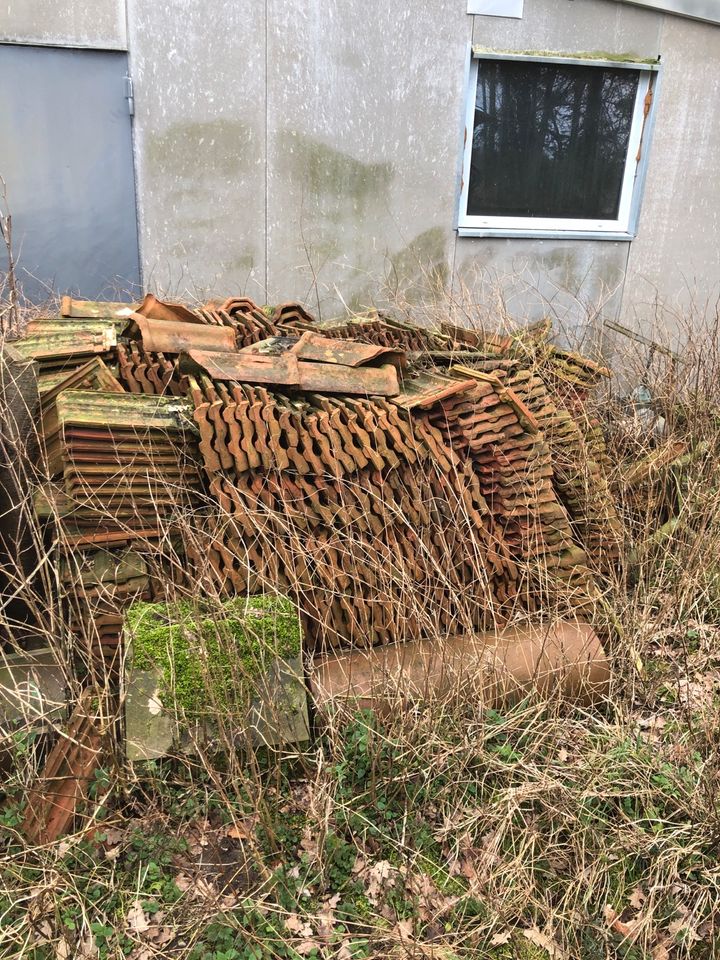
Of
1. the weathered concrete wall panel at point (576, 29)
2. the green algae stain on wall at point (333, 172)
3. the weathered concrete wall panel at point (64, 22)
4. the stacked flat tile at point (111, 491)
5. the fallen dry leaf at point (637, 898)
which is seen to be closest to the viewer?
the fallen dry leaf at point (637, 898)

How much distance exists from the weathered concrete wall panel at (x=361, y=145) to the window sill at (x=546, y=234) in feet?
0.89

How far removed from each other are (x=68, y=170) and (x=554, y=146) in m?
4.83

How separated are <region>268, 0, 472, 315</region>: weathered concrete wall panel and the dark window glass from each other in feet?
1.48

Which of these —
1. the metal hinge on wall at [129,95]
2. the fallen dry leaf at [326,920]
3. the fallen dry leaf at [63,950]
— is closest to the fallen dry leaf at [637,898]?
the fallen dry leaf at [326,920]

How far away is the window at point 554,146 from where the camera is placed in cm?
728

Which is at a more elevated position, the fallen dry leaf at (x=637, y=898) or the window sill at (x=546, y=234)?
the window sill at (x=546, y=234)

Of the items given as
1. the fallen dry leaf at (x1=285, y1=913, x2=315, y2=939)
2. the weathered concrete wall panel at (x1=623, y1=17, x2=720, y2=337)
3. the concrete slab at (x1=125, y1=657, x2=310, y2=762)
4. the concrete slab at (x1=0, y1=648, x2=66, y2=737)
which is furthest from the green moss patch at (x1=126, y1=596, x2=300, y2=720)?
the weathered concrete wall panel at (x1=623, y1=17, x2=720, y2=337)

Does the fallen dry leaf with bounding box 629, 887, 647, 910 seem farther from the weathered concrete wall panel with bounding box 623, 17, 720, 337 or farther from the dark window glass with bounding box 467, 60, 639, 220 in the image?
the dark window glass with bounding box 467, 60, 639, 220

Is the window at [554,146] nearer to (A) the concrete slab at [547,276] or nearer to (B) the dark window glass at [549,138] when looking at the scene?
(B) the dark window glass at [549,138]

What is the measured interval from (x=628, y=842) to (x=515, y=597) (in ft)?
3.99

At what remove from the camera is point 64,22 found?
6.00 m

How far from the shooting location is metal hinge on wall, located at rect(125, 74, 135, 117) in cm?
621

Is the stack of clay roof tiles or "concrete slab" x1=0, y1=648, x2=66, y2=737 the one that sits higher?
the stack of clay roof tiles

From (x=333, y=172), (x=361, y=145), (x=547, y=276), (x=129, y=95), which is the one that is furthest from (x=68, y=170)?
(x=547, y=276)
